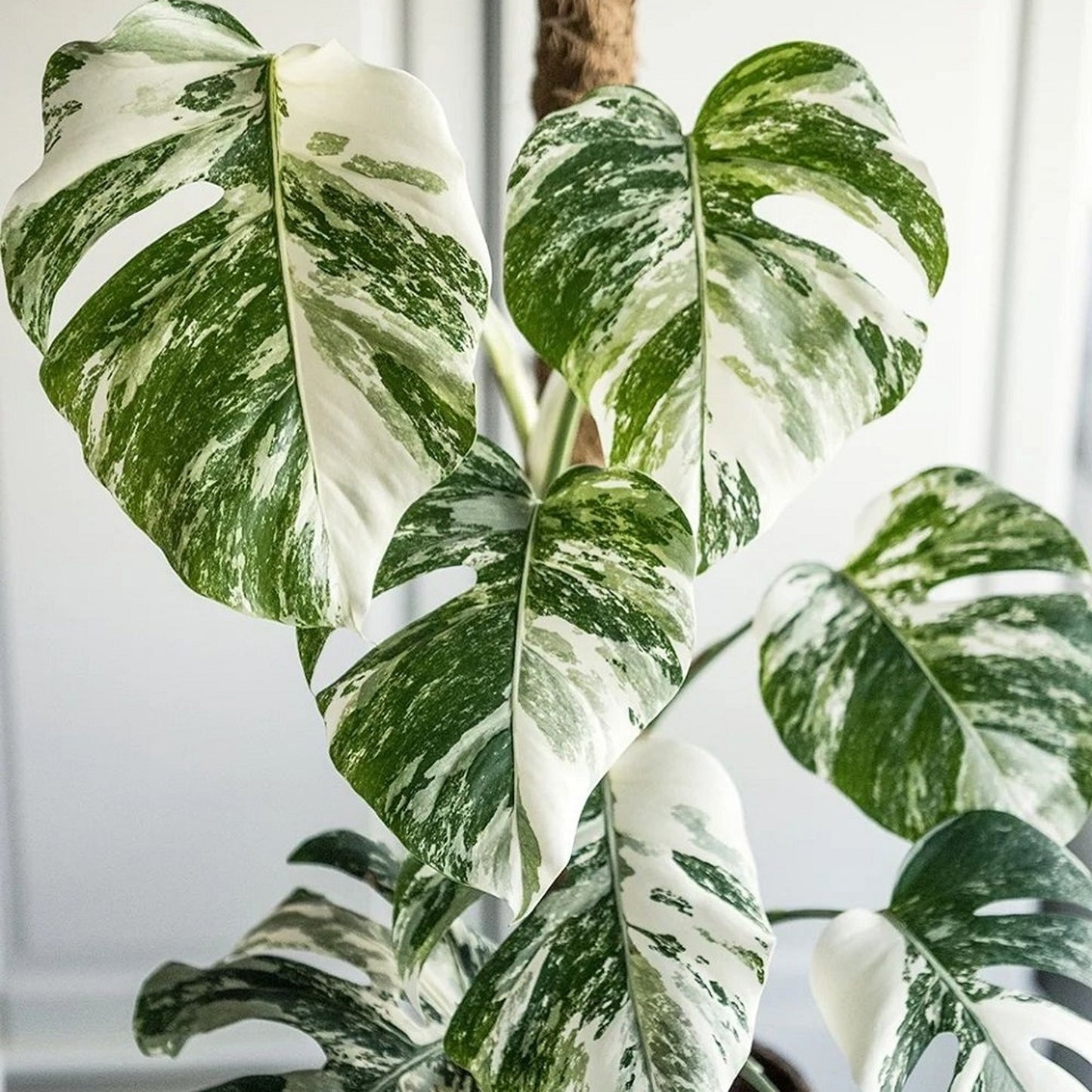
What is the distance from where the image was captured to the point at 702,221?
22.3 inches

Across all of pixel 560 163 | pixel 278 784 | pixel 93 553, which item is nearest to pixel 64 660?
pixel 93 553

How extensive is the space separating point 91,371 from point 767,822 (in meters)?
0.81

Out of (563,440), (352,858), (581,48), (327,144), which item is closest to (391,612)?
(352,858)

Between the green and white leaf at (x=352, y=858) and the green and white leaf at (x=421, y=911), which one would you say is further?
the green and white leaf at (x=352, y=858)

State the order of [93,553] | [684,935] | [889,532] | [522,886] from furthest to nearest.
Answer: [93,553] < [889,532] < [684,935] < [522,886]

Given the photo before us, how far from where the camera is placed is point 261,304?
1.59ft

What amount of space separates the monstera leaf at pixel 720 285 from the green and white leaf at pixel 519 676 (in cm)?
3

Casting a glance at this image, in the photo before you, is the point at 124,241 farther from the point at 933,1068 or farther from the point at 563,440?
the point at 933,1068

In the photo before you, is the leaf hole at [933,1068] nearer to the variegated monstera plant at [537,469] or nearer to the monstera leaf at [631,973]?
the variegated monstera plant at [537,469]

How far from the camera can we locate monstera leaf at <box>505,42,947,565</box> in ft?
1.78

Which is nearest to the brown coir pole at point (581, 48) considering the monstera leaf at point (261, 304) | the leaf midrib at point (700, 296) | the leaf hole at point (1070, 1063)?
the leaf midrib at point (700, 296)

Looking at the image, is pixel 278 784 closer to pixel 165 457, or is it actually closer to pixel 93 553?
pixel 93 553

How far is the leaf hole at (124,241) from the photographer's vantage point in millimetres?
981

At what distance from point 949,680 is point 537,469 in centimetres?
26
